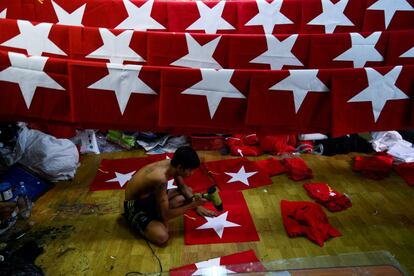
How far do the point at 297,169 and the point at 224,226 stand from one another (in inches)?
44.2

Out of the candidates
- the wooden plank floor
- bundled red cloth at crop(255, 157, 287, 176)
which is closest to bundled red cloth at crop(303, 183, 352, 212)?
the wooden plank floor

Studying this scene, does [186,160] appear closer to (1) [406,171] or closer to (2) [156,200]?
(2) [156,200]

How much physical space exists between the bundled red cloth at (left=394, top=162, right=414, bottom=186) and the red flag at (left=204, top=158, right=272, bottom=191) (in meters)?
1.34

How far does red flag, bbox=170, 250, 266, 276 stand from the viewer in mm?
2109

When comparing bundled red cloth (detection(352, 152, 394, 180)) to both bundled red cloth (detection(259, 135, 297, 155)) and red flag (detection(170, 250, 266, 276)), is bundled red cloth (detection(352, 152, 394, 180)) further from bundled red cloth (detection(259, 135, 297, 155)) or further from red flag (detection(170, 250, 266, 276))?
red flag (detection(170, 250, 266, 276))

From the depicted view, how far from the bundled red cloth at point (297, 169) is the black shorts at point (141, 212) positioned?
4.84ft

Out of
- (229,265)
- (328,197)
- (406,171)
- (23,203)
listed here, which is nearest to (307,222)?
(328,197)

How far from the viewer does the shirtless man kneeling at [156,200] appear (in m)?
2.31

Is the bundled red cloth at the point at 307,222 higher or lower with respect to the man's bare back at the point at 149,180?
lower

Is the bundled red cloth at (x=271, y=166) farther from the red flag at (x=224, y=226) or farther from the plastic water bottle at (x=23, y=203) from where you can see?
the plastic water bottle at (x=23, y=203)

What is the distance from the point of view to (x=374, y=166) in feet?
11.2

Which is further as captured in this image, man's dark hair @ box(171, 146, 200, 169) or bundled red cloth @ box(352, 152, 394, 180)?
bundled red cloth @ box(352, 152, 394, 180)

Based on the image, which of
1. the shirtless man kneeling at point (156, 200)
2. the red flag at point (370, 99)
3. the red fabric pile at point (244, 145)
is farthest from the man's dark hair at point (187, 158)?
the red fabric pile at point (244, 145)

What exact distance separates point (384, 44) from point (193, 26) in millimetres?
1755
